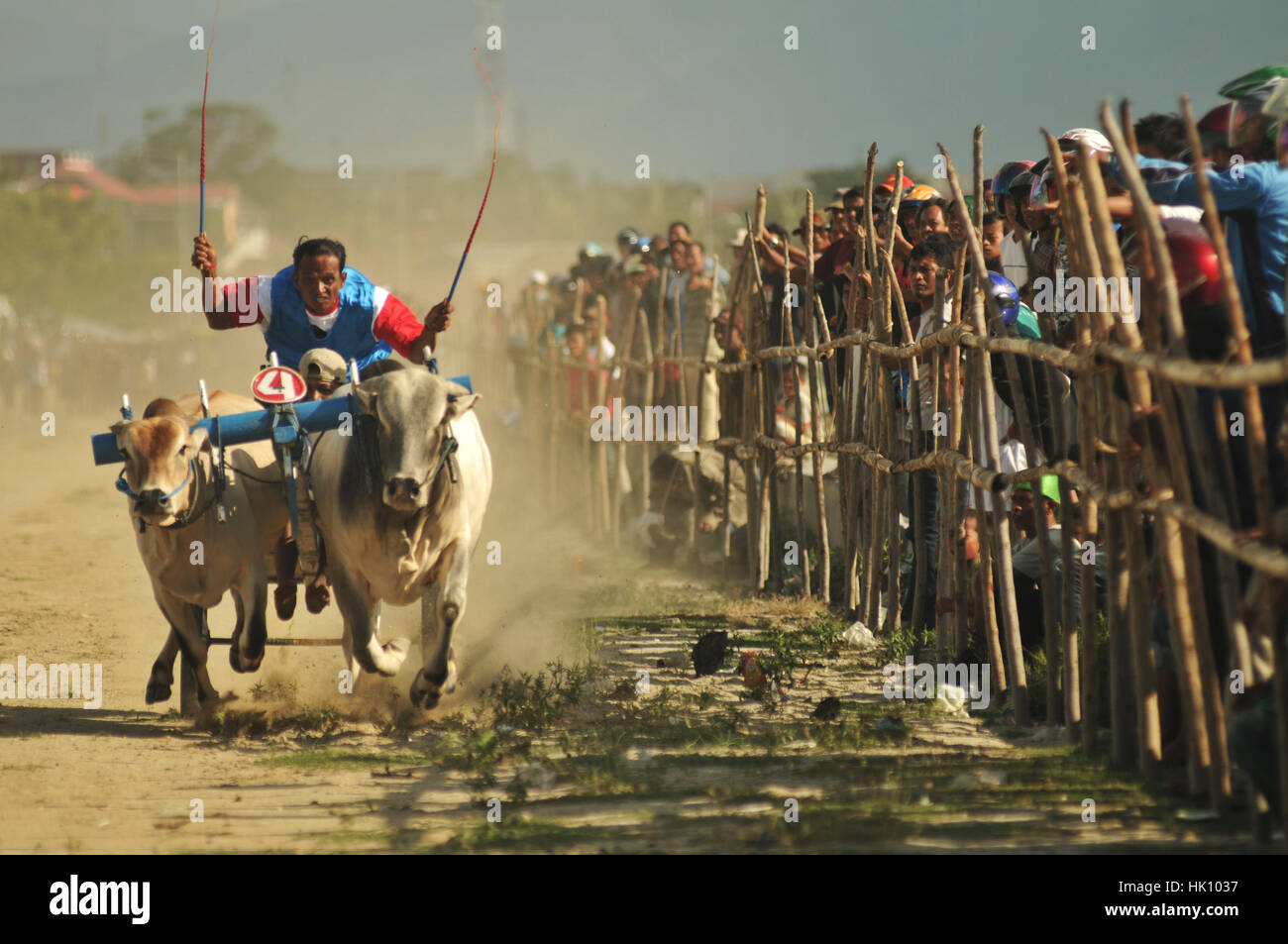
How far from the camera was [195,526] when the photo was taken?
769 cm

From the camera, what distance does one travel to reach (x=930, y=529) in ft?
28.5

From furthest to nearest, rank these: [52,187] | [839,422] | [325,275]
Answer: [52,187]
[839,422]
[325,275]

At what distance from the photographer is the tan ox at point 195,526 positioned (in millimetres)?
7172

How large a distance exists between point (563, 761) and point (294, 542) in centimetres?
224

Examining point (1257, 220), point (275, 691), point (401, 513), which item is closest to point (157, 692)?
point (275, 691)

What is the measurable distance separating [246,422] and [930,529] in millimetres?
3681

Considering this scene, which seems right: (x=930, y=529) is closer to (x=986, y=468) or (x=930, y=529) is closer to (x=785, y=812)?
(x=986, y=468)

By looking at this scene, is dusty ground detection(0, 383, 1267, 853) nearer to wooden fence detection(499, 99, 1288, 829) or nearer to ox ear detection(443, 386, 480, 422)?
wooden fence detection(499, 99, 1288, 829)

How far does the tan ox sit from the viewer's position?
717cm

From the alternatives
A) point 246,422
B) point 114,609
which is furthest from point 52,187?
point 246,422

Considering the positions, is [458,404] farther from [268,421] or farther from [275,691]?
[275,691]

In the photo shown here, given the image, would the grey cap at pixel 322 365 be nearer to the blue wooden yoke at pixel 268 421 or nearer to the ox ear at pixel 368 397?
the blue wooden yoke at pixel 268 421

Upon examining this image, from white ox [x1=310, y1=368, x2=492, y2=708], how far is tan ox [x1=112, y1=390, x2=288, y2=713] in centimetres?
38

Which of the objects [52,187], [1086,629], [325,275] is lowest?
[1086,629]
